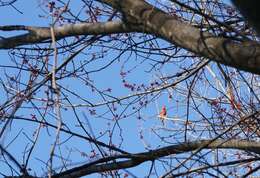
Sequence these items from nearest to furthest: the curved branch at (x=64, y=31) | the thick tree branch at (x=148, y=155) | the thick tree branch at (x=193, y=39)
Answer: the thick tree branch at (x=193, y=39) < the curved branch at (x=64, y=31) < the thick tree branch at (x=148, y=155)

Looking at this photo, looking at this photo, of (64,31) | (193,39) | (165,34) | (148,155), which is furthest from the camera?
(148,155)

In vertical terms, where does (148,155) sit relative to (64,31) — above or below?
below

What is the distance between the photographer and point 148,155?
11.6ft

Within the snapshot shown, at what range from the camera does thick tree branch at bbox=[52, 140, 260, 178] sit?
11.2ft

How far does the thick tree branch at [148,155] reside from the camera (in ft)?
11.2

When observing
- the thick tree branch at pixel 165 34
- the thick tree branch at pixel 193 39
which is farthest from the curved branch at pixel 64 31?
the thick tree branch at pixel 193 39

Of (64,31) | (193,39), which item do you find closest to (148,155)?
(64,31)

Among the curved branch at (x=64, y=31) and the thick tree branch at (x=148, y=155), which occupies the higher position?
the curved branch at (x=64, y=31)

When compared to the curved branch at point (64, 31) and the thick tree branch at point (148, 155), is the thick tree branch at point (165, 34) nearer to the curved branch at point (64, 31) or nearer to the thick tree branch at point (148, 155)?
the curved branch at point (64, 31)

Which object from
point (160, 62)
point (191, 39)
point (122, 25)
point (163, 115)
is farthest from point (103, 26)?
point (163, 115)

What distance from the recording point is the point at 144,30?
106 inches

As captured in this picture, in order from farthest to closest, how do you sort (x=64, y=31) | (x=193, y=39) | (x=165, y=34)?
(x=64, y=31), (x=165, y=34), (x=193, y=39)

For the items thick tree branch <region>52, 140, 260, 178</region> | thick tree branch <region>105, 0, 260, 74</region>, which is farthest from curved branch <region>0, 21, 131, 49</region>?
thick tree branch <region>52, 140, 260, 178</region>

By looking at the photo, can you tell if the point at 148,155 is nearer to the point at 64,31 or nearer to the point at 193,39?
the point at 64,31
